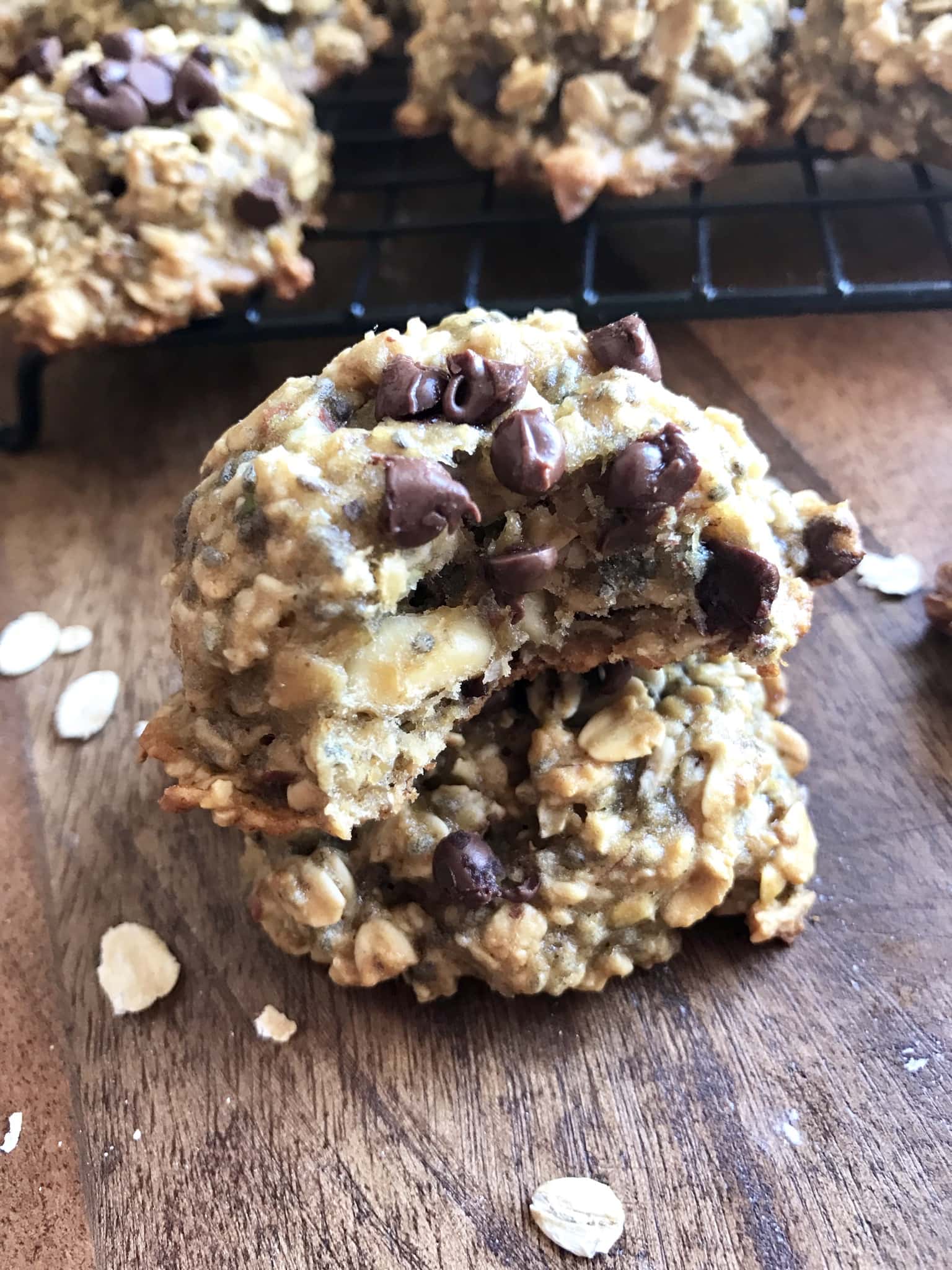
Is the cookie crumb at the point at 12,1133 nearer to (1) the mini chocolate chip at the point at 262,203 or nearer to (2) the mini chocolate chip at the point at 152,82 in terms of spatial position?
(1) the mini chocolate chip at the point at 262,203

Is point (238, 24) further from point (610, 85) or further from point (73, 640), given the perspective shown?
point (73, 640)

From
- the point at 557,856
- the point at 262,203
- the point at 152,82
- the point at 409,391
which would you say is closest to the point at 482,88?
the point at 262,203

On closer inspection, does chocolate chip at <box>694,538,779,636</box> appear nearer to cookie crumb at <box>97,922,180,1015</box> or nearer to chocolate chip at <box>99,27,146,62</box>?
cookie crumb at <box>97,922,180,1015</box>

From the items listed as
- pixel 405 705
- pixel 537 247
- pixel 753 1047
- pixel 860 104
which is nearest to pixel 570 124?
pixel 537 247

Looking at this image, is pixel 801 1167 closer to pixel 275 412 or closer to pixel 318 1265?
pixel 318 1265

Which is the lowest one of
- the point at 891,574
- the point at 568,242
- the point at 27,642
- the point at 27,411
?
the point at 27,642

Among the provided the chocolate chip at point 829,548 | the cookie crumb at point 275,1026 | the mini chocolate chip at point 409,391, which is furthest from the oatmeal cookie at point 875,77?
the cookie crumb at point 275,1026
